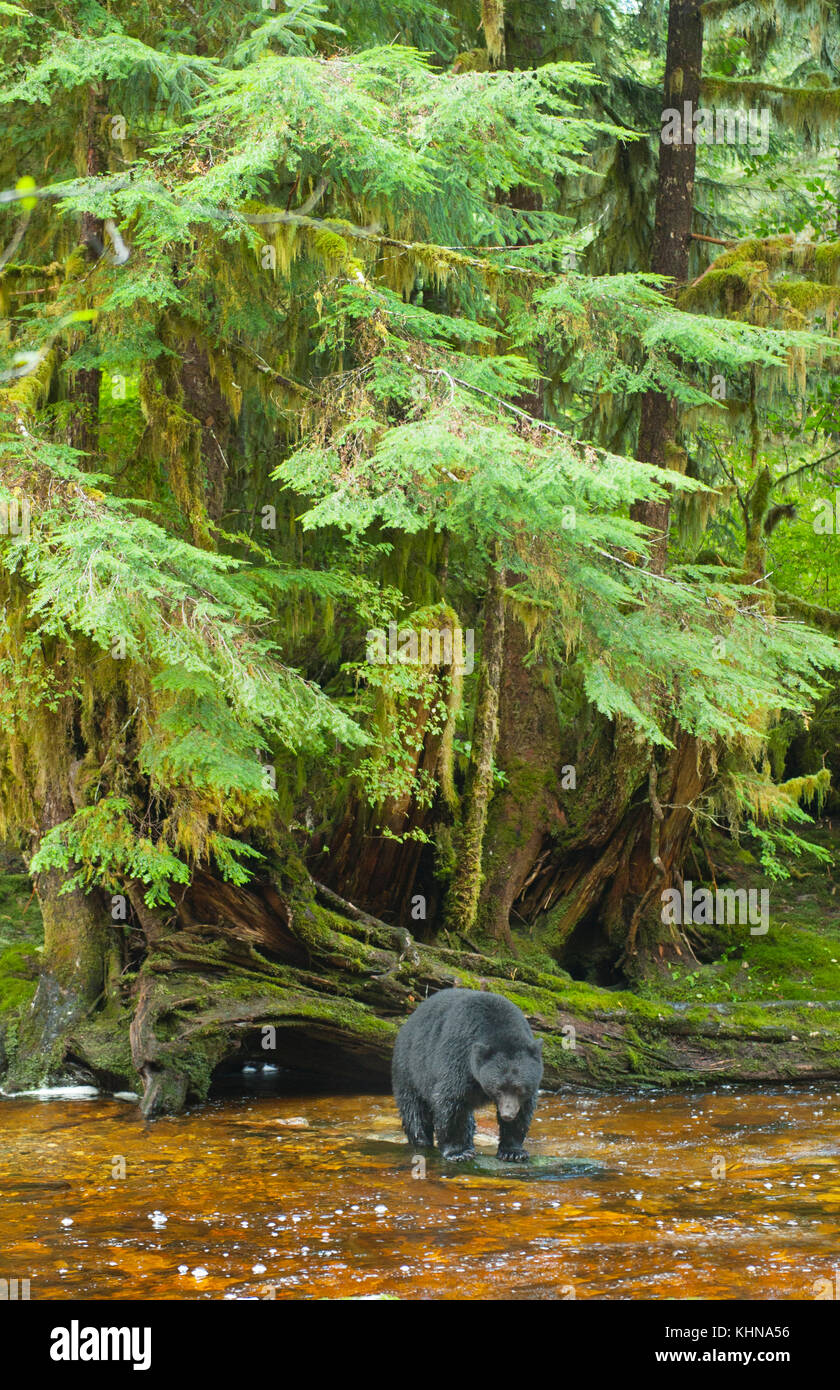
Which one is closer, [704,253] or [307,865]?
[307,865]

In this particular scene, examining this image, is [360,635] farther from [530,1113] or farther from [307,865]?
[530,1113]

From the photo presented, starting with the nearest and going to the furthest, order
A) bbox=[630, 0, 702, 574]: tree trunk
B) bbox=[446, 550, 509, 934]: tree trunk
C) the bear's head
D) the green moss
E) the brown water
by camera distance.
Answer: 1. the brown water
2. the bear's head
3. bbox=[446, 550, 509, 934]: tree trunk
4. bbox=[630, 0, 702, 574]: tree trunk
5. the green moss

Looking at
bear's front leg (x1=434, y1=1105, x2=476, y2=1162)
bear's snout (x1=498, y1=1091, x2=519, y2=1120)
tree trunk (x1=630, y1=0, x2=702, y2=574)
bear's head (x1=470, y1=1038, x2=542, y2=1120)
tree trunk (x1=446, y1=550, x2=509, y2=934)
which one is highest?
tree trunk (x1=630, y1=0, x2=702, y2=574)

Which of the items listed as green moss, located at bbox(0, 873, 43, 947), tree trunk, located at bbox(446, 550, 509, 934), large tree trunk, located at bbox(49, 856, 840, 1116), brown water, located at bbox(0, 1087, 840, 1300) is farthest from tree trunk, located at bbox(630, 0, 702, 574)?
green moss, located at bbox(0, 873, 43, 947)

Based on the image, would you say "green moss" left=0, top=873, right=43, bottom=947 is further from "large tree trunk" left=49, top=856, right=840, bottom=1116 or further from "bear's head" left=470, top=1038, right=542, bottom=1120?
"bear's head" left=470, top=1038, right=542, bottom=1120

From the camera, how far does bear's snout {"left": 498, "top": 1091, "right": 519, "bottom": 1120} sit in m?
6.84

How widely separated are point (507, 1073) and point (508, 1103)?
168 mm

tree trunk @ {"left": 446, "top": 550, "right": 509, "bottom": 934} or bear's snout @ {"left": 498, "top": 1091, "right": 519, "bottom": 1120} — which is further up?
tree trunk @ {"left": 446, "top": 550, "right": 509, "bottom": 934}

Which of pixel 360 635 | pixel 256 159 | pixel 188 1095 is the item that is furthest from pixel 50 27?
pixel 188 1095

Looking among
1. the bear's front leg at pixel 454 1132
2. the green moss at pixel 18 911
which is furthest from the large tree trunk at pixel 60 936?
the bear's front leg at pixel 454 1132

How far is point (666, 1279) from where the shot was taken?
4875 millimetres

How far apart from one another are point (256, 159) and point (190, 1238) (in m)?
5.94

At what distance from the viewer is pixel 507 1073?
269 inches

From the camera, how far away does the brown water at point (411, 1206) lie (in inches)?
194
